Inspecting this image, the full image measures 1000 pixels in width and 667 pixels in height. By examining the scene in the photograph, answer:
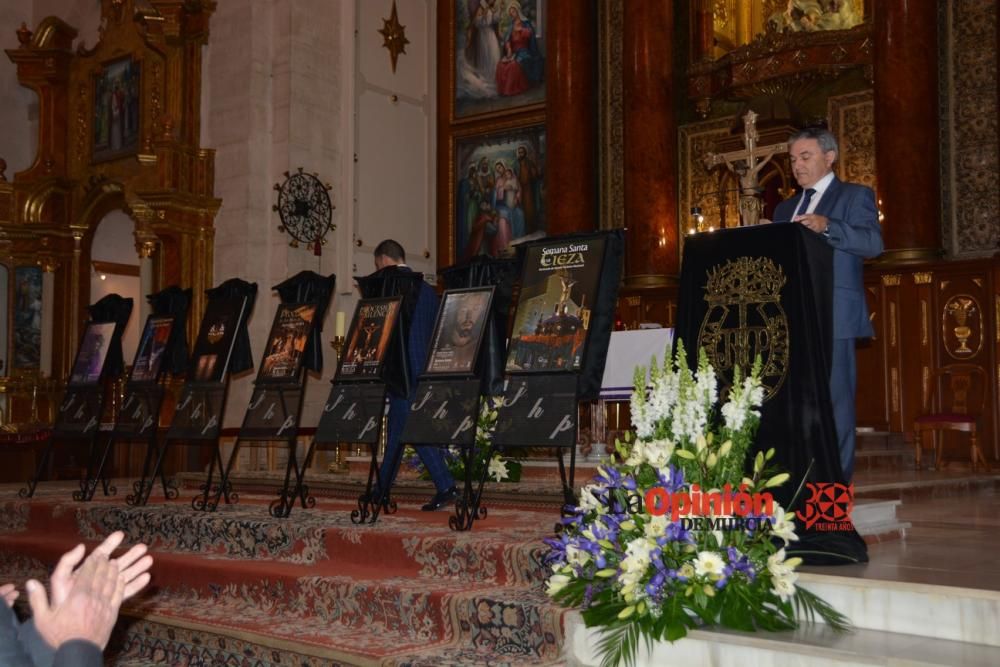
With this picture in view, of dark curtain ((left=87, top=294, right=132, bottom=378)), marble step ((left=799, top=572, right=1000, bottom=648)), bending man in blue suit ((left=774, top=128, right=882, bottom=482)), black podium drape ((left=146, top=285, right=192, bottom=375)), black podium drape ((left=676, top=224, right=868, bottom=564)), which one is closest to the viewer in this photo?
marble step ((left=799, top=572, right=1000, bottom=648))

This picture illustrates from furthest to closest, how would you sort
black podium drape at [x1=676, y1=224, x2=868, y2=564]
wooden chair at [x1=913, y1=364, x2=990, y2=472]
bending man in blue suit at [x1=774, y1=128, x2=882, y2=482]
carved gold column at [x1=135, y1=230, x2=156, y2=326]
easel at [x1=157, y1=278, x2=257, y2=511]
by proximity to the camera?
carved gold column at [x1=135, y1=230, x2=156, y2=326] < wooden chair at [x1=913, y1=364, x2=990, y2=472] < easel at [x1=157, y1=278, x2=257, y2=511] < bending man in blue suit at [x1=774, y1=128, x2=882, y2=482] < black podium drape at [x1=676, y1=224, x2=868, y2=564]

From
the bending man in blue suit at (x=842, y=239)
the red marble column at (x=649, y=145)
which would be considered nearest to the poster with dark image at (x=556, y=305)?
the bending man in blue suit at (x=842, y=239)

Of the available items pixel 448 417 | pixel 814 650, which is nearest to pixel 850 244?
pixel 814 650

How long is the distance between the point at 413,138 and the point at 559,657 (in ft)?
36.2

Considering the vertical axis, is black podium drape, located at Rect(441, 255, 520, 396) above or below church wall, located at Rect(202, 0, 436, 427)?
below

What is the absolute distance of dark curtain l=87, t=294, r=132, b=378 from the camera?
8328mm

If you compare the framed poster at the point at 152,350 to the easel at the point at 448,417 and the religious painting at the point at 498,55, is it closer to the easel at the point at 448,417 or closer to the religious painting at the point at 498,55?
the easel at the point at 448,417

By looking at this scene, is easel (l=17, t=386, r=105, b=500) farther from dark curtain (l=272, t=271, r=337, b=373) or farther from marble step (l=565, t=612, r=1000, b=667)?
marble step (l=565, t=612, r=1000, b=667)

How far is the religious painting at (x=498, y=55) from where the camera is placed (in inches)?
535

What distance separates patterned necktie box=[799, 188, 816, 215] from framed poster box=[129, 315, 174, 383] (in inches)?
203

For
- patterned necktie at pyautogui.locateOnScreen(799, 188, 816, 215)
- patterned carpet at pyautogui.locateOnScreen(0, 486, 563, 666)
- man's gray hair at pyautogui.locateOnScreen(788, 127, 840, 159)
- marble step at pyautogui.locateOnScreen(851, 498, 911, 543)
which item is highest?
man's gray hair at pyautogui.locateOnScreen(788, 127, 840, 159)

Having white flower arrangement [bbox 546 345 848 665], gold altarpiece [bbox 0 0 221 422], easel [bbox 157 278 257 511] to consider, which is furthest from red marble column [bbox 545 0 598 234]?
white flower arrangement [bbox 546 345 848 665]

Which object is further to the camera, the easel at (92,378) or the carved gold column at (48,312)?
the carved gold column at (48,312)

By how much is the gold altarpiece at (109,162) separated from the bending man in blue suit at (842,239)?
29.8ft
